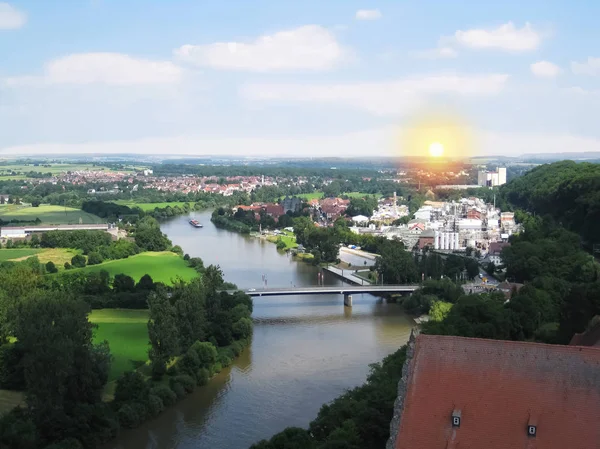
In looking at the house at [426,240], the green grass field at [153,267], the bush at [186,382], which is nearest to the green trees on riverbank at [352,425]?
the bush at [186,382]

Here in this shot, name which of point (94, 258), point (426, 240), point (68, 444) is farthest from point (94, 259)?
point (68, 444)

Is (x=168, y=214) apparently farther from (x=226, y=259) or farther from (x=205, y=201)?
(x=226, y=259)

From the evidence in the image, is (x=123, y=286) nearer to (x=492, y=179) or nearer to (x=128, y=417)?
(x=128, y=417)

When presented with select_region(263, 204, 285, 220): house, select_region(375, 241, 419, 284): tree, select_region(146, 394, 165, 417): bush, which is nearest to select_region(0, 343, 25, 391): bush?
select_region(146, 394, 165, 417): bush

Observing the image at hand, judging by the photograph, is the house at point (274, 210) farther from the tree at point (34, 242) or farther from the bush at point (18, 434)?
the bush at point (18, 434)

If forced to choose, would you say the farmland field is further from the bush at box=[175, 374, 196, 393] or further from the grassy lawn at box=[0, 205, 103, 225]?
the bush at box=[175, 374, 196, 393]
